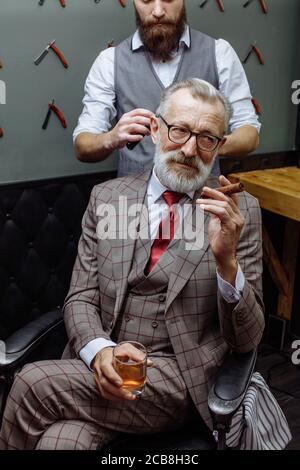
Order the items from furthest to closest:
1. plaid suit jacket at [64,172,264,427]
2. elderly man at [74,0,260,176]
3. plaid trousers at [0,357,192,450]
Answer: elderly man at [74,0,260,176], plaid suit jacket at [64,172,264,427], plaid trousers at [0,357,192,450]

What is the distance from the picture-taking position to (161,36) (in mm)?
2383

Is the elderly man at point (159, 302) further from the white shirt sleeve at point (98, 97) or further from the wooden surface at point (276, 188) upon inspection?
the wooden surface at point (276, 188)

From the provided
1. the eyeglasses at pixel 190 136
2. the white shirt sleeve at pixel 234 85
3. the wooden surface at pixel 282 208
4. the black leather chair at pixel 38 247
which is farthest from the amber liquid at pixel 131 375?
the wooden surface at pixel 282 208

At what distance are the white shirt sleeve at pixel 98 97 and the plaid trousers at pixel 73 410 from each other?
3.21ft

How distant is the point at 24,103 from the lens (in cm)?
249

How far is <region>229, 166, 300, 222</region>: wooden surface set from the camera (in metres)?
2.82

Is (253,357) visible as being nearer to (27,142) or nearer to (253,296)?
(253,296)

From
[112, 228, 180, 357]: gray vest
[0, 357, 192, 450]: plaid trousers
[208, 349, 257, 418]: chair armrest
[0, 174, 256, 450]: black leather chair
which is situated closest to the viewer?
[208, 349, 257, 418]: chair armrest

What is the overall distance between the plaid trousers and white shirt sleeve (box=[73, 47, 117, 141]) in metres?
0.98

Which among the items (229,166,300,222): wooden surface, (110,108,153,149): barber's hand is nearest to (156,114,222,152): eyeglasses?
(110,108,153,149): barber's hand

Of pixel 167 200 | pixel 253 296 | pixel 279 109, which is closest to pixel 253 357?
pixel 253 296

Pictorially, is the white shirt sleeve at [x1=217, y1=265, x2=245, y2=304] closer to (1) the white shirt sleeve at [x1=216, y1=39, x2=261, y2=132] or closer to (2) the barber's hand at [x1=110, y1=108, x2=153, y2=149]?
(2) the barber's hand at [x1=110, y1=108, x2=153, y2=149]

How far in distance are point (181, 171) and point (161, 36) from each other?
0.71m

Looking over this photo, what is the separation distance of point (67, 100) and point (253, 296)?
1.25 meters
